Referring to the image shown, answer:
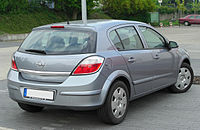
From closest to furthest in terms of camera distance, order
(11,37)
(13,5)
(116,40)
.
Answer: (116,40)
(11,37)
(13,5)

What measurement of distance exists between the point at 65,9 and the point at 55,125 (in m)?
30.6

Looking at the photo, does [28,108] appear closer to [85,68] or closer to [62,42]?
[62,42]

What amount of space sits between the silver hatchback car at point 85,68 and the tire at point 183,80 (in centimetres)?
134

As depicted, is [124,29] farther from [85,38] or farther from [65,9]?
[65,9]

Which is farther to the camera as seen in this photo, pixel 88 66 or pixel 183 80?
pixel 183 80

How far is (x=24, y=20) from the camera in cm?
2998

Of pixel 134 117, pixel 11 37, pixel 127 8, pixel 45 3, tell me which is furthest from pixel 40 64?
pixel 127 8

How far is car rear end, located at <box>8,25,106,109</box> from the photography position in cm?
499

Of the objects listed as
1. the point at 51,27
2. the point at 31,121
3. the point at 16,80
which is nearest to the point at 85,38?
the point at 51,27

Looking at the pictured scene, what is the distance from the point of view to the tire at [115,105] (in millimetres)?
5227

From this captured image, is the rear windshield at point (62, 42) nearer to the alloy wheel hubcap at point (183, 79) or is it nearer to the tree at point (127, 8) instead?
the alloy wheel hubcap at point (183, 79)

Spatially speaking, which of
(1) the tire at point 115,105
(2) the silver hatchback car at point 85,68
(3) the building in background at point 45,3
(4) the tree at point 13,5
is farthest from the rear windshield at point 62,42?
(3) the building in background at point 45,3

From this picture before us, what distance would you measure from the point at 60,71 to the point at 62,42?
0.46m

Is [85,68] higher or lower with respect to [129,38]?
lower
